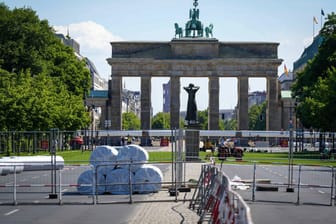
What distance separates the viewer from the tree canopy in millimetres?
61375

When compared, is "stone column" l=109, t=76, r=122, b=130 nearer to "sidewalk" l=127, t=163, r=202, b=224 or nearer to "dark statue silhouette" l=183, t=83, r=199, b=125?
"dark statue silhouette" l=183, t=83, r=199, b=125

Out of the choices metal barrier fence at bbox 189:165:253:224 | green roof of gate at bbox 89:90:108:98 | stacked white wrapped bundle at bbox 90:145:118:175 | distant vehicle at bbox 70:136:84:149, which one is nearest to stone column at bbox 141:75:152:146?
green roof of gate at bbox 89:90:108:98

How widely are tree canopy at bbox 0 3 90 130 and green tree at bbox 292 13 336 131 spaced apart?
21534mm

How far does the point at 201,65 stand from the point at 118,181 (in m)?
93.5

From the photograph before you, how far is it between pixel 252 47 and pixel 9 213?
329ft

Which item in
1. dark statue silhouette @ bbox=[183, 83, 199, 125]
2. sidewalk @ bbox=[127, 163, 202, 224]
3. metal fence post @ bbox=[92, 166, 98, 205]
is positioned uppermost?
dark statue silhouette @ bbox=[183, 83, 199, 125]

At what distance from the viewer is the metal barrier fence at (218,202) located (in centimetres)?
1111

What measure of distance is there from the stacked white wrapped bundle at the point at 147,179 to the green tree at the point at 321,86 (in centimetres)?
4080

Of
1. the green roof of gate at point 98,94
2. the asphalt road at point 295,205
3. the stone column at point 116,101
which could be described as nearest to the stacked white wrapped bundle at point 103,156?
the asphalt road at point 295,205

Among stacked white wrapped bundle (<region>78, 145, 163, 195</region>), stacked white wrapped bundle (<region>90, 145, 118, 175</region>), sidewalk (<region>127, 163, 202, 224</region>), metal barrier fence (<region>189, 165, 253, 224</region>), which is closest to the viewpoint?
metal barrier fence (<region>189, 165, 253, 224</region>)

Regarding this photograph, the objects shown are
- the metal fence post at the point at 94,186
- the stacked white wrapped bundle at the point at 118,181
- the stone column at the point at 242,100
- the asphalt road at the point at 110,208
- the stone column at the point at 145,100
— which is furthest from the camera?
the stone column at the point at 145,100

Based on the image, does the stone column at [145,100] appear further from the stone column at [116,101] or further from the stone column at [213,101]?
the stone column at [213,101]

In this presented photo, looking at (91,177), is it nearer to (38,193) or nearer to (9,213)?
(38,193)

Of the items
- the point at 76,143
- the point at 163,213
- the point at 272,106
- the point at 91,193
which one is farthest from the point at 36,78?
the point at 272,106
